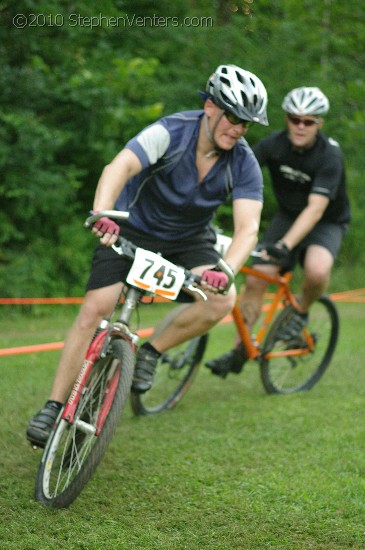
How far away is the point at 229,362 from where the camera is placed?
6410 millimetres

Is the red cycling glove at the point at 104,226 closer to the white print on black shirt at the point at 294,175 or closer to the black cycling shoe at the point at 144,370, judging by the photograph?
the black cycling shoe at the point at 144,370

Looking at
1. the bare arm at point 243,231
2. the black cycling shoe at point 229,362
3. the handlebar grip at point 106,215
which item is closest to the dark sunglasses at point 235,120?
the bare arm at point 243,231

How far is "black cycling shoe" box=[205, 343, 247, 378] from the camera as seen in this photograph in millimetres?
6387

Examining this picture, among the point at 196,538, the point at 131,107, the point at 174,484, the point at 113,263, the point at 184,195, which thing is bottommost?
the point at 131,107

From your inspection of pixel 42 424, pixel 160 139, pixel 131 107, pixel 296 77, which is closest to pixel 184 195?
pixel 160 139

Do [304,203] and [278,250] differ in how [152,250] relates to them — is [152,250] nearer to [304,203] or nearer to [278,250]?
[278,250]

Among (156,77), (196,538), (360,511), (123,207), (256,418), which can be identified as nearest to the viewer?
(196,538)

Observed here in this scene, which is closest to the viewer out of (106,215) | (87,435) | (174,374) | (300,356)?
(106,215)

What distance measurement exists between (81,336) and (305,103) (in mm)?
2975

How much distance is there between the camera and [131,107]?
13172mm

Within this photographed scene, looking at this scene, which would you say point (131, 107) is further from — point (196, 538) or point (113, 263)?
point (196, 538)

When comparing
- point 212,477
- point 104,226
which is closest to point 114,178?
point 104,226

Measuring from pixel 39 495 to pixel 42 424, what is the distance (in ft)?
1.43

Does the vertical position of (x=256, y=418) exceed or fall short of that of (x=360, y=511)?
it falls short
